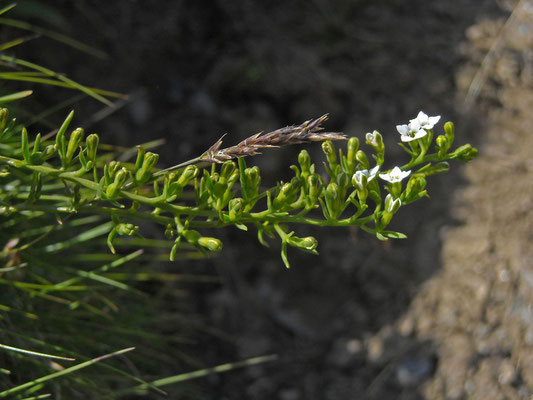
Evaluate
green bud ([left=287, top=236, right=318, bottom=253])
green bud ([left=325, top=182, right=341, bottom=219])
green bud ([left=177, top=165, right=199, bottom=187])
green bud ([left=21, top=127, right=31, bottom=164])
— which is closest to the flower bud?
green bud ([left=325, top=182, right=341, bottom=219])

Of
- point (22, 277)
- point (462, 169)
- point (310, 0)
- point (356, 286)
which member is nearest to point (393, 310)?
point (356, 286)

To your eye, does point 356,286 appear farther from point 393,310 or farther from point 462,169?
point 462,169

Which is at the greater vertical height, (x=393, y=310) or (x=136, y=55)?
(x=136, y=55)

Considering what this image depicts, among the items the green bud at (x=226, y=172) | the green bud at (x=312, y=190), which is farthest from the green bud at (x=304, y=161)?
the green bud at (x=226, y=172)

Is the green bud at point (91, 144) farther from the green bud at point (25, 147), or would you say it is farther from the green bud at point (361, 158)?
the green bud at point (361, 158)

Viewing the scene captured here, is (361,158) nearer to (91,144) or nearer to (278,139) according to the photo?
(278,139)

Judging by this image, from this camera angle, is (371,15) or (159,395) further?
(371,15)

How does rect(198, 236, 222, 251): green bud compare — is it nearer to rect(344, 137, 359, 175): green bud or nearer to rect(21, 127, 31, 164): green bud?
rect(344, 137, 359, 175): green bud
